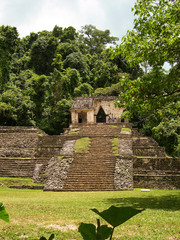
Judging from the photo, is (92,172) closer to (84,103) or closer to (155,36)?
(155,36)

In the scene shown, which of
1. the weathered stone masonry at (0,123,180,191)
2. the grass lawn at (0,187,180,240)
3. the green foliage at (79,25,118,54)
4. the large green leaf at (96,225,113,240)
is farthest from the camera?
the green foliage at (79,25,118,54)

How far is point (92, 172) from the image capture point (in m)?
16.1

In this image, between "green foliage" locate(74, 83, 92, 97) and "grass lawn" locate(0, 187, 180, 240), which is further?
"green foliage" locate(74, 83, 92, 97)

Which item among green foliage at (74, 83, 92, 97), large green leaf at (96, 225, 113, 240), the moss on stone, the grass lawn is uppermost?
green foliage at (74, 83, 92, 97)

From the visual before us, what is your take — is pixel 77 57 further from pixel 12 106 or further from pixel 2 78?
pixel 12 106

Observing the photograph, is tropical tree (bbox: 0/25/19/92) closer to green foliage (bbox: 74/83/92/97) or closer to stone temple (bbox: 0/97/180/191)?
green foliage (bbox: 74/83/92/97)

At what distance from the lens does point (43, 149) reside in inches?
818

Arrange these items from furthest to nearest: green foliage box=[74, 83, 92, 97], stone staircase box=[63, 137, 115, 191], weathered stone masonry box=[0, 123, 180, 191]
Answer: green foliage box=[74, 83, 92, 97] → weathered stone masonry box=[0, 123, 180, 191] → stone staircase box=[63, 137, 115, 191]

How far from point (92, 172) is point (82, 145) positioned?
179 inches

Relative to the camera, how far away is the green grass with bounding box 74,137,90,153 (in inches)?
764

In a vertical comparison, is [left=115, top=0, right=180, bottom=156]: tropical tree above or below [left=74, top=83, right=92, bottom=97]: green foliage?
below

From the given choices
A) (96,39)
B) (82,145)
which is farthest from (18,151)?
(96,39)

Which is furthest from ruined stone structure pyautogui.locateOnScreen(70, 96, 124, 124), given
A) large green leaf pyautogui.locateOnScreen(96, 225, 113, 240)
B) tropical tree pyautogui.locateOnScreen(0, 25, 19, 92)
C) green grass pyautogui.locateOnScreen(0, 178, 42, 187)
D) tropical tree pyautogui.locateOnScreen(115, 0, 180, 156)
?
large green leaf pyautogui.locateOnScreen(96, 225, 113, 240)

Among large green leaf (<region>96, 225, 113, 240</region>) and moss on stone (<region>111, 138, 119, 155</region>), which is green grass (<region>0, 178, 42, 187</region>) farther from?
large green leaf (<region>96, 225, 113, 240</region>)
